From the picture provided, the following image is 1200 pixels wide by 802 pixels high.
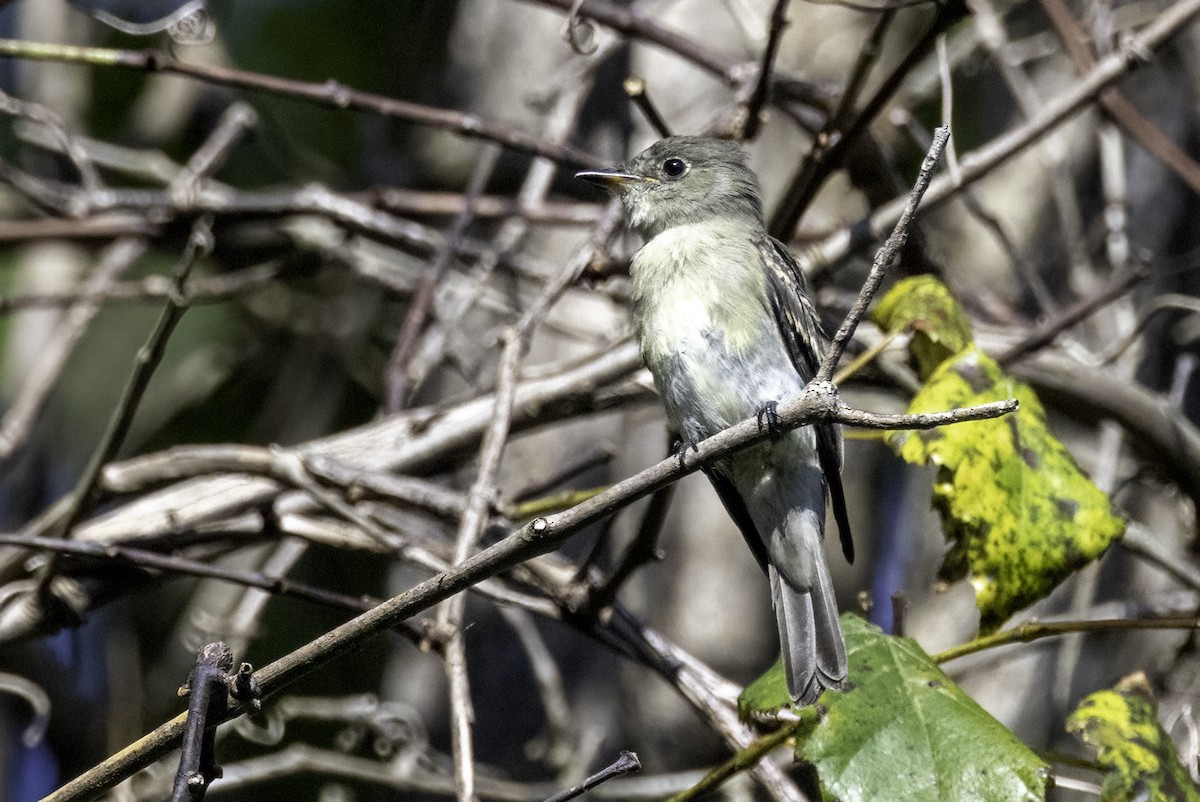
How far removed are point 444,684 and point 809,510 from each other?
1.51 meters

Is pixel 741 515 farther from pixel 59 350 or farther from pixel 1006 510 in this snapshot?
pixel 59 350

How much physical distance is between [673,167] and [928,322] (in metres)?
1.07

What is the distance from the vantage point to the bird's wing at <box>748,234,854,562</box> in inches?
117

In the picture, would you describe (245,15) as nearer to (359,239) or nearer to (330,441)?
(359,239)

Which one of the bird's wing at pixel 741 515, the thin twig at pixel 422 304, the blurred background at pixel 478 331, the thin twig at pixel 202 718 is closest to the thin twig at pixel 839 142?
the blurred background at pixel 478 331

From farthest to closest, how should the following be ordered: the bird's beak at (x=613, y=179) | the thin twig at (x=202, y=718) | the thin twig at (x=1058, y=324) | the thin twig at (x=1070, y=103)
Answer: the bird's beak at (x=613, y=179) < the thin twig at (x=1058, y=324) < the thin twig at (x=1070, y=103) < the thin twig at (x=202, y=718)

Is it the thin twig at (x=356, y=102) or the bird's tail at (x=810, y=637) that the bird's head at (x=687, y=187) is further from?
the bird's tail at (x=810, y=637)


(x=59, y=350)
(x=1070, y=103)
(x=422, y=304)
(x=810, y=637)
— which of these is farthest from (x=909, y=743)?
(x=59, y=350)

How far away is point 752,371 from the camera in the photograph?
2.96 metres

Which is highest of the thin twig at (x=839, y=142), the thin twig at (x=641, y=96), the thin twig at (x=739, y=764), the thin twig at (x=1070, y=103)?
the thin twig at (x=641, y=96)

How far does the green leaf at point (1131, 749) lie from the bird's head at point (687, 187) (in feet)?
5.10

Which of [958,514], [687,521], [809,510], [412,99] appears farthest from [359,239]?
[958,514]

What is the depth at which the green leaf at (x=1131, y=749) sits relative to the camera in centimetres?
217

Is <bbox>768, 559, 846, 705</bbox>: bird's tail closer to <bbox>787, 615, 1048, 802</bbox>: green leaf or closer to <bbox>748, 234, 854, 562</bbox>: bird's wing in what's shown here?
<bbox>787, 615, 1048, 802</bbox>: green leaf
